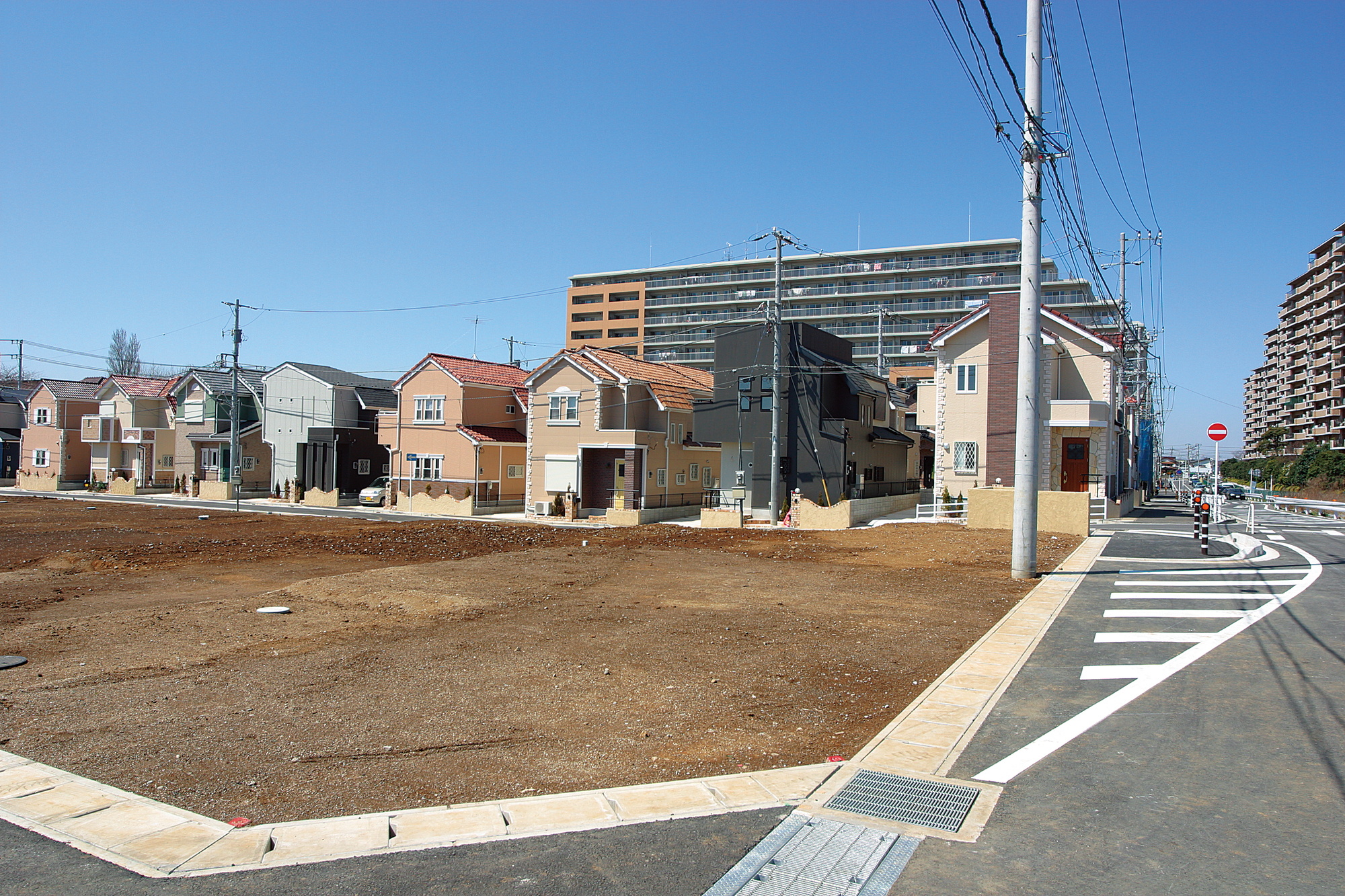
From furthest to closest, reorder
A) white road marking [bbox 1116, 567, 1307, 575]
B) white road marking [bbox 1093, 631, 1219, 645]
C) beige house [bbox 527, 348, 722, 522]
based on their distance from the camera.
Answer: beige house [bbox 527, 348, 722, 522] → white road marking [bbox 1116, 567, 1307, 575] → white road marking [bbox 1093, 631, 1219, 645]

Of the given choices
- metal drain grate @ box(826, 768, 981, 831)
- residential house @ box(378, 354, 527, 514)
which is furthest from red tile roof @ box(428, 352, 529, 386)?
metal drain grate @ box(826, 768, 981, 831)

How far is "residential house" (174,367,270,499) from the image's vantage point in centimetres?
5659

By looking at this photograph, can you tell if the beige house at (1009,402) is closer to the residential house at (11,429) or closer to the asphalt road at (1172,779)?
the asphalt road at (1172,779)

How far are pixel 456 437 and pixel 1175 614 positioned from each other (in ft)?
125

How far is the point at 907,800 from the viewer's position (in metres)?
5.96

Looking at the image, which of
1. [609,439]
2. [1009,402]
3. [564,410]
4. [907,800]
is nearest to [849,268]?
[564,410]

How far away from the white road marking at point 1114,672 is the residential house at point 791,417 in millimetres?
25976

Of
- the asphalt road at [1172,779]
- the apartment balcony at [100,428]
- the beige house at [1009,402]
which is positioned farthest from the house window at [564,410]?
the apartment balcony at [100,428]

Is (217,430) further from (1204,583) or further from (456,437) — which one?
(1204,583)

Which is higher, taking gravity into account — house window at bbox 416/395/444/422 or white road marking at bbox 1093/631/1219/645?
house window at bbox 416/395/444/422

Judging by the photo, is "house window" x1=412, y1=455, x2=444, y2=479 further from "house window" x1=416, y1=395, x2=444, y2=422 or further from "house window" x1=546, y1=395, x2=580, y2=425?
"house window" x1=546, y1=395, x2=580, y2=425

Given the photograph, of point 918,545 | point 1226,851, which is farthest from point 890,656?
point 918,545

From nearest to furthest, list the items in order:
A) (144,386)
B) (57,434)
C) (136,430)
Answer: (136,430) < (144,386) < (57,434)

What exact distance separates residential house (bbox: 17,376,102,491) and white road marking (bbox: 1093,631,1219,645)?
2940 inches
